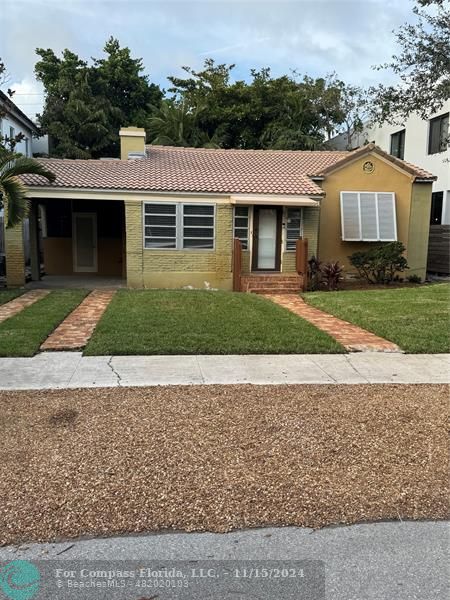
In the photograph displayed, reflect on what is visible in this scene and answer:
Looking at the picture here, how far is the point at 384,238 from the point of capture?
17109mm

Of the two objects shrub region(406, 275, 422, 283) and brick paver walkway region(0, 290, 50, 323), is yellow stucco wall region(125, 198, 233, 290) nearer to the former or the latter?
brick paver walkway region(0, 290, 50, 323)

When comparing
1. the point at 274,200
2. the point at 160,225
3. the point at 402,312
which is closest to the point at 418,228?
the point at 274,200

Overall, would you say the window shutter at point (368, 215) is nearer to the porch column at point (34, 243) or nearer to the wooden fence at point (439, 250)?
the wooden fence at point (439, 250)

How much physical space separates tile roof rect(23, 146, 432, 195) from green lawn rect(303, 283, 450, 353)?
426 cm

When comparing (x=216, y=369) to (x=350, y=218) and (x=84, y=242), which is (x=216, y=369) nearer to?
(x=350, y=218)

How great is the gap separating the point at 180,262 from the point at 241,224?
87.4 inches

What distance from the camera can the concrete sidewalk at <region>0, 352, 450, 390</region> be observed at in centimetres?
626

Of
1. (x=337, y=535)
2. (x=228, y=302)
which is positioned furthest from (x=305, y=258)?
(x=337, y=535)

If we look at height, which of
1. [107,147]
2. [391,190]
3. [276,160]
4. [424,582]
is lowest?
[424,582]

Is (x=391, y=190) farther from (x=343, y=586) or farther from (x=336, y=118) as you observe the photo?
(x=343, y=586)

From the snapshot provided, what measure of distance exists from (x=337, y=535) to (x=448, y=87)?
7.93 metres

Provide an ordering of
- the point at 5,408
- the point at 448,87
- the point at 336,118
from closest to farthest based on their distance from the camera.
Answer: the point at 5,408 → the point at 448,87 → the point at 336,118

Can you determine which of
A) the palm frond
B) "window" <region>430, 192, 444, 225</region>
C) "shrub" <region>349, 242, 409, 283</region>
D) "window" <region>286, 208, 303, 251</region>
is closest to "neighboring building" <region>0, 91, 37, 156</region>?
the palm frond

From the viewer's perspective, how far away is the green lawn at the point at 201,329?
773 cm
